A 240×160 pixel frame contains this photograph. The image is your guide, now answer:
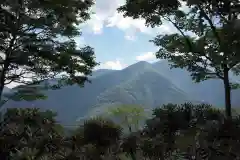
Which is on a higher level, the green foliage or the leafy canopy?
the leafy canopy

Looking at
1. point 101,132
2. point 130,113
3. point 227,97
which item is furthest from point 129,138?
point 130,113

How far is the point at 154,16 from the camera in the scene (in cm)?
1822

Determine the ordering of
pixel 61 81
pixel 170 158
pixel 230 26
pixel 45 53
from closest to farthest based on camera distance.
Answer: pixel 170 158 < pixel 230 26 < pixel 45 53 < pixel 61 81

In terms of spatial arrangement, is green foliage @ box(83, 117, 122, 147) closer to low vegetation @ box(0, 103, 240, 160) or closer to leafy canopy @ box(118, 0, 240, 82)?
low vegetation @ box(0, 103, 240, 160)

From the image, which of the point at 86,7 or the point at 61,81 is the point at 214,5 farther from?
the point at 61,81

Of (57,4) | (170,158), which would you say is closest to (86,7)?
(57,4)

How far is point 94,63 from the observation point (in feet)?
62.7

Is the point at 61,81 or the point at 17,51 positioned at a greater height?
the point at 17,51

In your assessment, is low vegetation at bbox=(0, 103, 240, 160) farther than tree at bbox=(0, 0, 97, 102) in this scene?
No

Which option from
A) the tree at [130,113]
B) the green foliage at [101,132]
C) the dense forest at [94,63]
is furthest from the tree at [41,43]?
the tree at [130,113]

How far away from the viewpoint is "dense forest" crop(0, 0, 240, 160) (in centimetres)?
1142

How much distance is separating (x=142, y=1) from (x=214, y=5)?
149 inches

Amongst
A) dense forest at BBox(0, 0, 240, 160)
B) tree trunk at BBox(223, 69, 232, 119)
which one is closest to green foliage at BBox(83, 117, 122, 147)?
dense forest at BBox(0, 0, 240, 160)

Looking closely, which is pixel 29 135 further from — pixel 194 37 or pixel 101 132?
pixel 194 37
